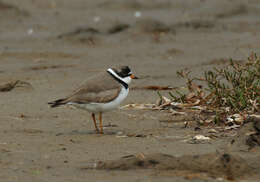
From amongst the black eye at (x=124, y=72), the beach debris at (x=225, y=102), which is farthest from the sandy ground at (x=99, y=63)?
the black eye at (x=124, y=72)

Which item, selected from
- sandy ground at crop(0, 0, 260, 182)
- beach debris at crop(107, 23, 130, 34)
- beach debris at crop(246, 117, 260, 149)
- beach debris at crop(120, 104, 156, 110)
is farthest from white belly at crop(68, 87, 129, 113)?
beach debris at crop(107, 23, 130, 34)

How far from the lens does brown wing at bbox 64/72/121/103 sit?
6785 millimetres

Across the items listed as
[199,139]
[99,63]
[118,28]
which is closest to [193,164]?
[199,139]

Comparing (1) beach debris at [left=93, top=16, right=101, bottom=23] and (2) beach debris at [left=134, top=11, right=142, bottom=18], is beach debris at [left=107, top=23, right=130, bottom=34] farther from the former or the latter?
(2) beach debris at [left=134, top=11, right=142, bottom=18]

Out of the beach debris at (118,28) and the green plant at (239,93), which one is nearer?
the green plant at (239,93)

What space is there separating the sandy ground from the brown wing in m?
0.38

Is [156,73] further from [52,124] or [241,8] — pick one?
[241,8]

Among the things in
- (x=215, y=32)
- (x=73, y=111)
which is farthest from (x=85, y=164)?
(x=215, y=32)

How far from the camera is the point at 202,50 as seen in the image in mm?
12938

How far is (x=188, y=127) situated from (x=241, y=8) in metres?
10.2

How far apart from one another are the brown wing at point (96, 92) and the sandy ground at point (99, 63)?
38cm

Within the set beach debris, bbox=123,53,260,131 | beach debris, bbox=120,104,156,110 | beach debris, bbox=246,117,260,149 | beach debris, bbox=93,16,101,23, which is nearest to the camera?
beach debris, bbox=246,117,260,149

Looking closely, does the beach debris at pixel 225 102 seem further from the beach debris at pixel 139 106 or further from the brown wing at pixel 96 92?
the brown wing at pixel 96 92

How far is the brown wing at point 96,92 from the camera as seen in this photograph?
267 inches
